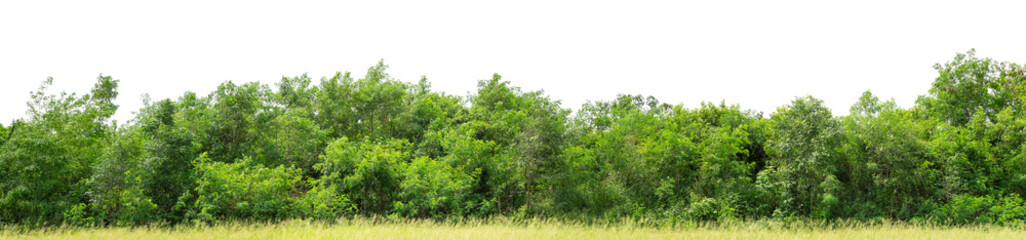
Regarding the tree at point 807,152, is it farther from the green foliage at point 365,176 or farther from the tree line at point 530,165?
the green foliage at point 365,176

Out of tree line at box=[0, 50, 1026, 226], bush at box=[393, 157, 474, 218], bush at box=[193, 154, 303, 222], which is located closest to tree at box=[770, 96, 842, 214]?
tree line at box=[0, 50, 1026, 226]

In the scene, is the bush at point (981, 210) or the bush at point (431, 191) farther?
the bush at point (431, 191)

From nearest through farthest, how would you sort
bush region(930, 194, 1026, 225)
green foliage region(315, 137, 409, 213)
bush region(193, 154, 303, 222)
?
1. bush region(193, 154, 303, 222)
2. bush region(930, 194, 1026, 225)
3. green foliage region(315, 137, 409, 213)

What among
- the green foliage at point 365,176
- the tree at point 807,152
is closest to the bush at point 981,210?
the tree at point 807,152

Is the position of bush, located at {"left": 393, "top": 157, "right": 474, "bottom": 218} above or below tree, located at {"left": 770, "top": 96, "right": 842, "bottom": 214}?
below

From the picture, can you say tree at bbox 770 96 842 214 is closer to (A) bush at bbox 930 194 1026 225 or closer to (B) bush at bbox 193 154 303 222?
(A) bush at bbox 930 194 1026 225

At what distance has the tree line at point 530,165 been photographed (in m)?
20.0

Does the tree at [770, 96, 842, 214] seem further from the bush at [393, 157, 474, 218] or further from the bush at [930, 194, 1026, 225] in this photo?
the bush at [393, 157, 474, 218]

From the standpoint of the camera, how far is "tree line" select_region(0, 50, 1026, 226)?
2000 centimetres

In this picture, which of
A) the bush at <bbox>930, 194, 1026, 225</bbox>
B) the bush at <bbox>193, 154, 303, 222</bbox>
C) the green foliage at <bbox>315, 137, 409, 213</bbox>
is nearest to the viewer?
the bush at <bbox>193, 154, 303, 222</bbox>

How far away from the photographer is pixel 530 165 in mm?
21562

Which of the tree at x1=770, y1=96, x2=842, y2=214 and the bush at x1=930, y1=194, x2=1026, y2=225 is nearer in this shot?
the tree at x1=770, y1=96, x2=842, y2=214

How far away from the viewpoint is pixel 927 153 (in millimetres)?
22719

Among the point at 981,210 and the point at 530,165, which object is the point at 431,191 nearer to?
the point at 530,165
